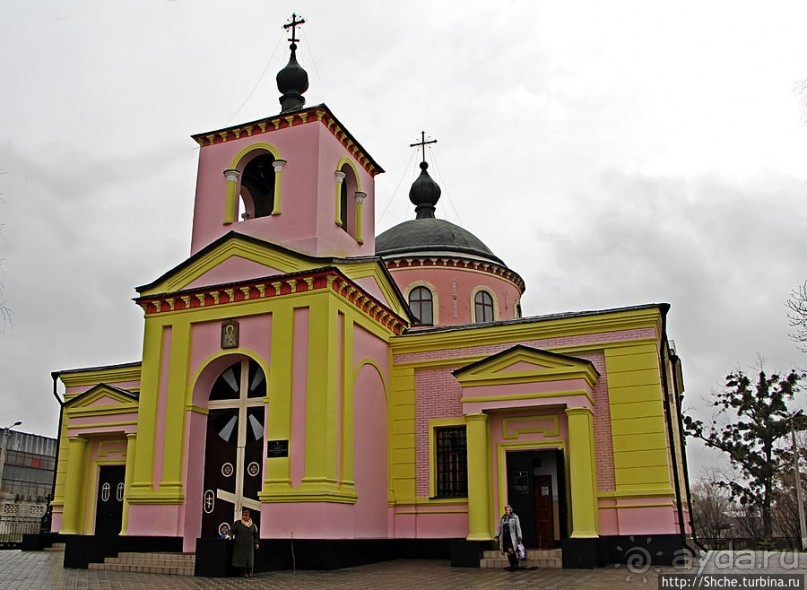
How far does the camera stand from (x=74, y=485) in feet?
69.1

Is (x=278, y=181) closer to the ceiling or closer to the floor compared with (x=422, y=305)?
closer to the ceiling

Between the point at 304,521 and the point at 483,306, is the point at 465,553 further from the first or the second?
the point at 483,306

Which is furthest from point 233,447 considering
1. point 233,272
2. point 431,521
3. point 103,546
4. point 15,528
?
point 15,528

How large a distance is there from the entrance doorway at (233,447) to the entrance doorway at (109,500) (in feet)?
15.1

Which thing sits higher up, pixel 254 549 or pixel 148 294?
pixel 148 294

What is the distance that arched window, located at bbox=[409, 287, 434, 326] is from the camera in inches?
1044

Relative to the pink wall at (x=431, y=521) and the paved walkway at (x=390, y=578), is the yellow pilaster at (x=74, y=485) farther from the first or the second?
the pink wall at (x=431, y=521)

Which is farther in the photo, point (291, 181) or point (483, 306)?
point (483, 306)

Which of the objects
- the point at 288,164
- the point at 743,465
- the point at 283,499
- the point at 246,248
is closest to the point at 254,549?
the point at 283,499

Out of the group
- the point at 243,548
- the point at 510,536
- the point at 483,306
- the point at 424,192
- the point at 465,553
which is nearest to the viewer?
the point at 243,548

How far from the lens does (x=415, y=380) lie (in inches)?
765

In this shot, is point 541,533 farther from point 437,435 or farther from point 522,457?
point 437,435

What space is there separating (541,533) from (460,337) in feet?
16.3

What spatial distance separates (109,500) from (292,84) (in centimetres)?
1243
